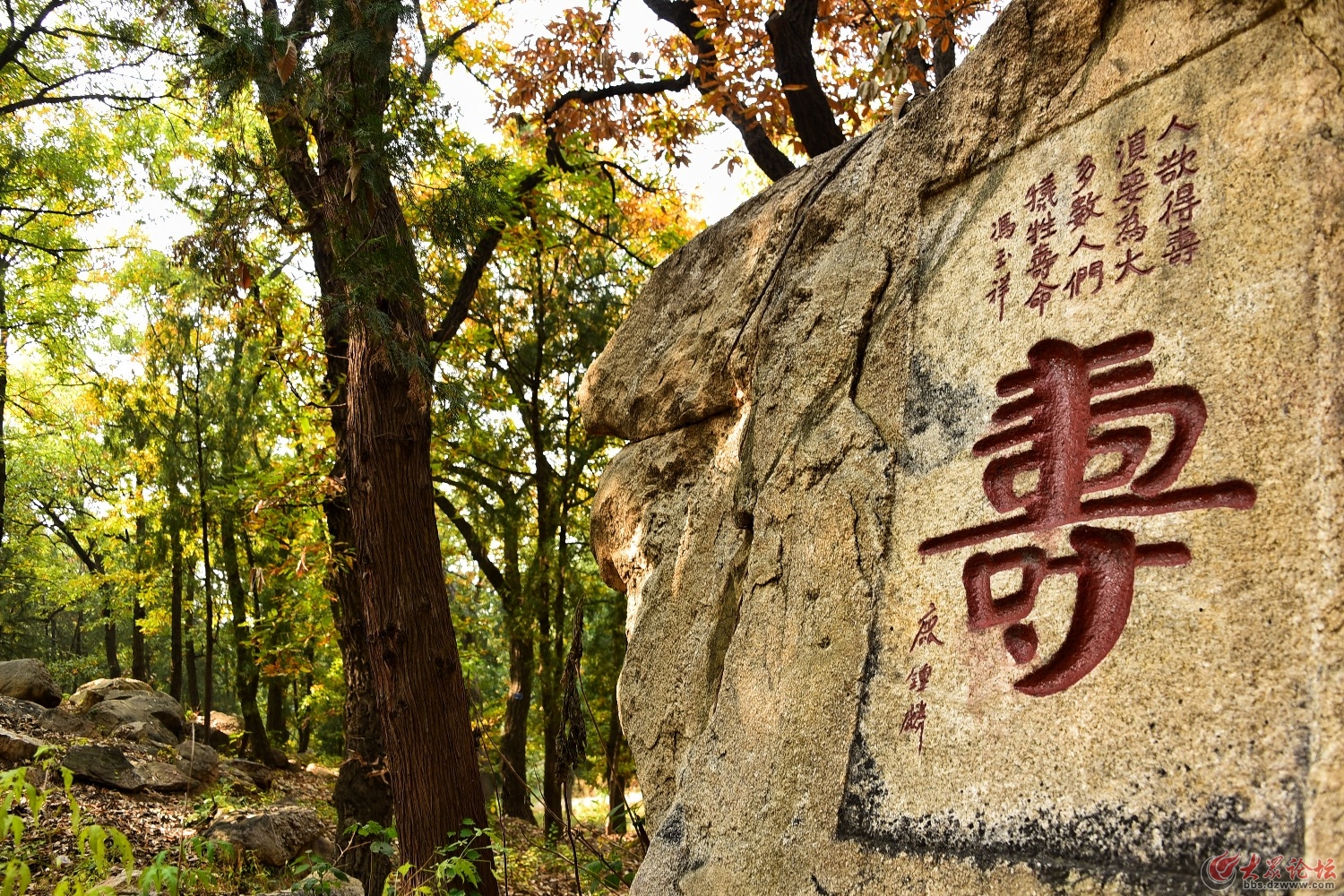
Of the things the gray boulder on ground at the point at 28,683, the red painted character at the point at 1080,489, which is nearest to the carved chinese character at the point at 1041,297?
the red painted character at the point at 1080,489

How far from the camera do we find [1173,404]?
7.17ft

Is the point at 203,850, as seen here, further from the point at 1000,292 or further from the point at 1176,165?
the point at 1176,165

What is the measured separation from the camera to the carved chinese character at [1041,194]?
2.75 metres

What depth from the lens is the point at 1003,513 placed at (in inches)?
100

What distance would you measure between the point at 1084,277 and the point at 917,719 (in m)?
1.36

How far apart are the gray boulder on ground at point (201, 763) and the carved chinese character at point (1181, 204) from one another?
1034 centimetres

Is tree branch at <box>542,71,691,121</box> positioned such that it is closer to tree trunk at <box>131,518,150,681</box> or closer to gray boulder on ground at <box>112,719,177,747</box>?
gray boulder on ground at <box>112,719,177,747</box>

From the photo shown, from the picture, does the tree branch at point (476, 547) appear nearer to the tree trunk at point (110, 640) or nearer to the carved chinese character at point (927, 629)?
the tree trunk at point (110, 640)

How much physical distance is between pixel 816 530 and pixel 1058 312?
1104 mm

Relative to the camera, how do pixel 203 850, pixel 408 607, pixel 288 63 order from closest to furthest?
1. pixel 203 850
2. pixel 288 63
3. pixel 408 607

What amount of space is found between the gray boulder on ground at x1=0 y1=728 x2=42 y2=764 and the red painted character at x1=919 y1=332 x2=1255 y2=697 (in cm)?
828

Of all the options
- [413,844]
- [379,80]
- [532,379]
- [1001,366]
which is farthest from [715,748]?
[532,379]

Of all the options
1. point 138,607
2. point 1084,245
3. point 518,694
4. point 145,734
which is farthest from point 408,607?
point 138,607

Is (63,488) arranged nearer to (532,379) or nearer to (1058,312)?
(532,379)
